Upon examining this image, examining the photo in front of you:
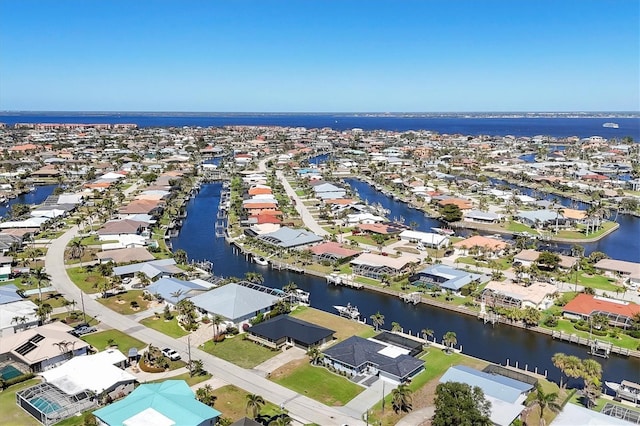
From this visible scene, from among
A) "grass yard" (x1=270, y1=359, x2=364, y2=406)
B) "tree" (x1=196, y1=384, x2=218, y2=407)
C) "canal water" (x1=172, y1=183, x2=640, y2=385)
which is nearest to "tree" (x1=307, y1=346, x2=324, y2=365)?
"grass yard" (x1=270, y1=359, x2=364, y2=406)

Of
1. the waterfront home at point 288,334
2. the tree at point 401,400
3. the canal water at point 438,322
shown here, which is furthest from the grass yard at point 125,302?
the tree at point 401,400

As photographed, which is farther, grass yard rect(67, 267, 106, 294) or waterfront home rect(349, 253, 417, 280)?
waterfront home rect(349, 253, 417, 280)

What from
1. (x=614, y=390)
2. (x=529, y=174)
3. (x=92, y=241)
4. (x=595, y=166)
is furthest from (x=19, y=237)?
(x=595, y=166)

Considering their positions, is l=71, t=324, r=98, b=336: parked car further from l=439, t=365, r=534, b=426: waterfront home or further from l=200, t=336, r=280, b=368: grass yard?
l=439, t=365, r=534, b=426: waterfront home

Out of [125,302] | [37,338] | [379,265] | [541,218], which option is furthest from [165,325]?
[541,218]

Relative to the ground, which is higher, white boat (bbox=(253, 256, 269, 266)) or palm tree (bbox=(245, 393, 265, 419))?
palm tree (bbox=(245, 393, 265, 419))

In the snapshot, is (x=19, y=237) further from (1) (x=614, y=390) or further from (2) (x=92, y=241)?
(1) (x=614, y=390)
